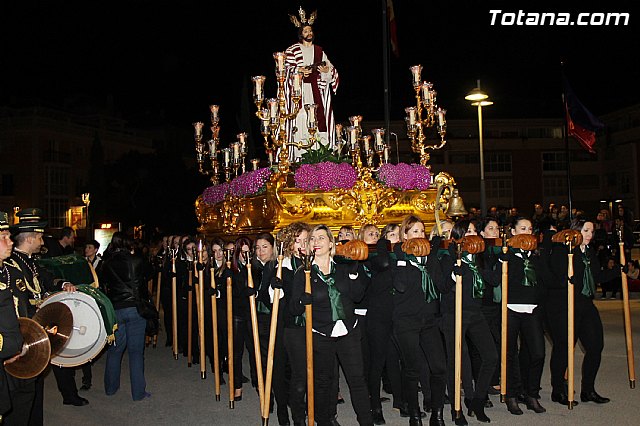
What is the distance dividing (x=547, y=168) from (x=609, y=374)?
174ft

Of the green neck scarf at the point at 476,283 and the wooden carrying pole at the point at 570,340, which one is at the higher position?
the green neck scarf at the point at 476,283

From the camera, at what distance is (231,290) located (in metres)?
8.91

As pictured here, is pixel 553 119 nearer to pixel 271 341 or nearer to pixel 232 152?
pixel 232 152

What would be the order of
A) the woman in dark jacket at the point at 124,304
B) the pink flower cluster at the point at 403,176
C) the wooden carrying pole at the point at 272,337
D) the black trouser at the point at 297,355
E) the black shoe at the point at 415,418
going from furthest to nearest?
1. the pink flower cluster at the point at 403,176
2. the woman in dark jacket at the point at 124,304
3. the black shoe at the point at 415,418
4. the black trouser at the point at 297,355
5. the wooden carrying pole at the point at 272,337

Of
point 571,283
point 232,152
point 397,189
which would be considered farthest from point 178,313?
point 571,283

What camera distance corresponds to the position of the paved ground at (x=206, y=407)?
7902 mm

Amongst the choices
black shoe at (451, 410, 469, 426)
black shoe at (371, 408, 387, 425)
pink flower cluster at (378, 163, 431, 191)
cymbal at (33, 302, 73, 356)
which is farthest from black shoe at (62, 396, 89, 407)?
pink flower cluster at (378, 163, 431, 191)

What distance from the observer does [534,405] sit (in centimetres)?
812

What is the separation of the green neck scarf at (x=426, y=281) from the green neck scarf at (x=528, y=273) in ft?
4.02

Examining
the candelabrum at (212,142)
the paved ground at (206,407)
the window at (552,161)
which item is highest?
the window at (552,161)

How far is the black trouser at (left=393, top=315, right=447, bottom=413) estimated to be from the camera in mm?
7473

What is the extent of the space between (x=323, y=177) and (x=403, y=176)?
1.62m

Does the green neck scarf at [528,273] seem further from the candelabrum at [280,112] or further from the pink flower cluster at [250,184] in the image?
the pink flower cluster at [250,184]

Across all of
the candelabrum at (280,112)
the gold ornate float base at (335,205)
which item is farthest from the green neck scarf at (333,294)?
the candelabrum at (280,112)
